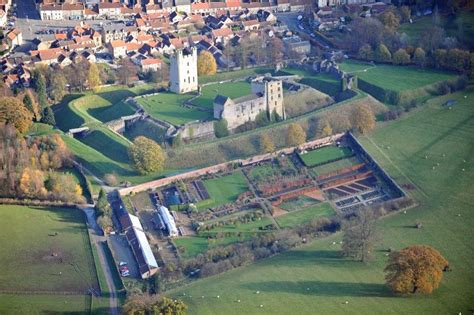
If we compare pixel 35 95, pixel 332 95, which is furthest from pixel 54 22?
pixel 332 95

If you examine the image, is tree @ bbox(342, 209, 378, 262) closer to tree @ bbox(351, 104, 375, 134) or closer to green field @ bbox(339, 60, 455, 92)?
tree @ bbox(351, 104, 375, 134)

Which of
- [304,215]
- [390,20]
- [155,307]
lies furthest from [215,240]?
[390,20]

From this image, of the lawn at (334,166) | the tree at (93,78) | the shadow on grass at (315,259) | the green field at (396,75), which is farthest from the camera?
the tree at (93,78)

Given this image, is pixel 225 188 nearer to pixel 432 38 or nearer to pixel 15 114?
pixel 15 114

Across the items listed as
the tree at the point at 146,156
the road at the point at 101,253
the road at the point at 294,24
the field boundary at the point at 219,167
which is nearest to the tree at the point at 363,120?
the field boundary at the point at 219,167

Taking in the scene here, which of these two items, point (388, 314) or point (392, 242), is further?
point (392, 242)

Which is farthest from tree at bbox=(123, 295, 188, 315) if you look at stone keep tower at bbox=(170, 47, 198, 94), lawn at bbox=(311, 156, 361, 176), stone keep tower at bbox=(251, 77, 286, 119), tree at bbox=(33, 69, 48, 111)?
stone keep tower at bbox=(170, 47, 198, 94)

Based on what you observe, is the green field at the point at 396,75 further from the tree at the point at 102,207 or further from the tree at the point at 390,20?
the tree at the point at 102,207

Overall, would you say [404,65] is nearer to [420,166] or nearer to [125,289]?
[420,166]
